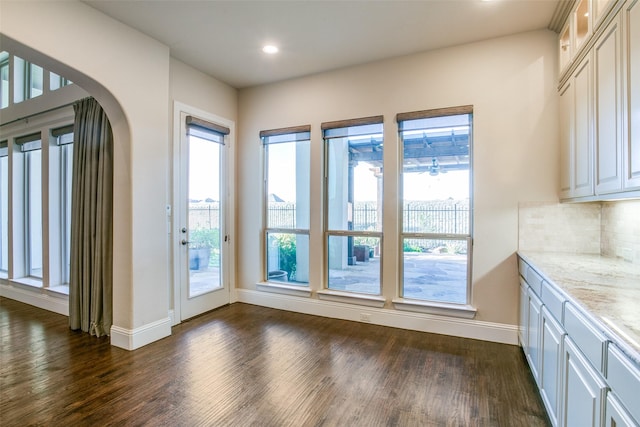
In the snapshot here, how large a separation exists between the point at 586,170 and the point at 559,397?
1.56 m

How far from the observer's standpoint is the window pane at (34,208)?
464 centimetres

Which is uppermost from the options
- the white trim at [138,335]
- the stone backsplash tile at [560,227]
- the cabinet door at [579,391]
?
the stone backsplash tile at [560,227]

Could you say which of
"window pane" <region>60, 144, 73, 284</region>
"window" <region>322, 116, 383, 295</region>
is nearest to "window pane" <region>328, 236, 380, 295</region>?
"window" <region>322, 116, 383, 295</region>

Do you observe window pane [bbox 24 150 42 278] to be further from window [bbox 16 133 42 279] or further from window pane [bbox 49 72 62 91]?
window pane [bbox 49 72 62 91]

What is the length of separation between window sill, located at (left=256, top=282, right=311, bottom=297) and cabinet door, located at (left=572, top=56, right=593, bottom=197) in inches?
116

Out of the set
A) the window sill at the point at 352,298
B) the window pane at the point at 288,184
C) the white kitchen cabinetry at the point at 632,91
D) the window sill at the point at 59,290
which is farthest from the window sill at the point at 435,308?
the window sill at the point at 59,290

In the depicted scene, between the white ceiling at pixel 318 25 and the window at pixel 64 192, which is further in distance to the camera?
the window at pixel 64 192

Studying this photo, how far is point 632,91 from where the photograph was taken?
1.66 m

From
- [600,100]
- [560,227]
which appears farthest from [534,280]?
[600,100]

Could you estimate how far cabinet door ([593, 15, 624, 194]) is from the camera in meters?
1.80

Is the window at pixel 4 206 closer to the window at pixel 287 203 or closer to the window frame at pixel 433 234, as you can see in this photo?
the window at pixel 287 203

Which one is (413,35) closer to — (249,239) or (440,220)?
(440,220)

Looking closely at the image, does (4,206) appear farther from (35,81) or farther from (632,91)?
(632,91)

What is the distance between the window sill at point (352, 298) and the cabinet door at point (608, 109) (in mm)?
2281
